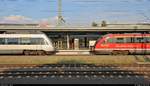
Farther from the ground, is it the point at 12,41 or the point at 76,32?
the point at 12,41

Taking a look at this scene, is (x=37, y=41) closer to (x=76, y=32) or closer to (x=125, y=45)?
(x=125, y=45)

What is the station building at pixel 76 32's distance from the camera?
53250 millimetres

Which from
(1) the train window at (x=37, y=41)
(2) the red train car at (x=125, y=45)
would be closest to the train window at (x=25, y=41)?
(1) the train window at (x=37, y=41)

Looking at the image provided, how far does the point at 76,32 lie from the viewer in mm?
55406

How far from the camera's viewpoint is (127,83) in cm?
1325

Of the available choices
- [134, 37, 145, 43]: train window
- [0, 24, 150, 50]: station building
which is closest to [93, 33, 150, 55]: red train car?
[134, 37, 145, 43]: train window

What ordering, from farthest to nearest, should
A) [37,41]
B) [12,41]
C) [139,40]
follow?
[37,41] → [12,41] → [139,40]

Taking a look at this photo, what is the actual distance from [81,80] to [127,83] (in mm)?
1807

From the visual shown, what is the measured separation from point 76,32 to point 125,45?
2112 cm

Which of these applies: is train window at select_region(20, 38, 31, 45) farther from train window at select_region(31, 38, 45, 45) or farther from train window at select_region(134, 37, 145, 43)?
train window at select_region(134, 37, 145, 43)

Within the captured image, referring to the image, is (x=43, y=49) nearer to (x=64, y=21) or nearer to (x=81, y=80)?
(x=81, y=80)

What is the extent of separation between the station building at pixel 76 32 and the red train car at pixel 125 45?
58.2 feet

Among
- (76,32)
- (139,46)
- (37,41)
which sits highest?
(37,41)

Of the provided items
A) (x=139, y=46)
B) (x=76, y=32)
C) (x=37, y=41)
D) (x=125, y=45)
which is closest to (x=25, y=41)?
(x=37, y=41)
